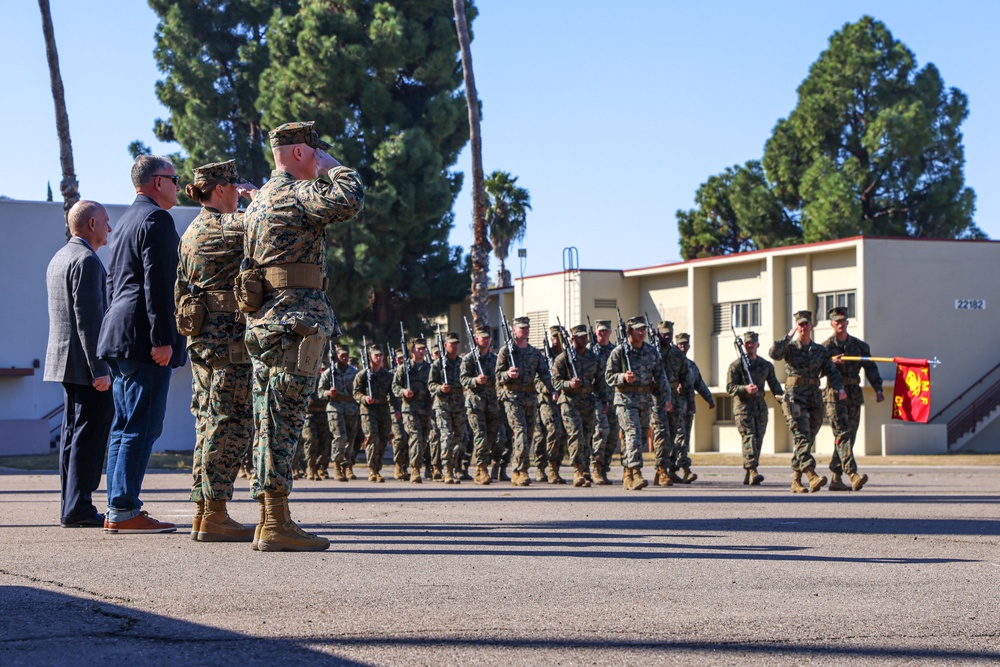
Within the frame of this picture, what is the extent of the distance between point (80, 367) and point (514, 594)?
427 centimetres

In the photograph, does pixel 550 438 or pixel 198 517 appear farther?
pixel 550 438

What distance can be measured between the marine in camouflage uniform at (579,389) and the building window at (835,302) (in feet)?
71.2

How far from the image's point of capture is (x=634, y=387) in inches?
624

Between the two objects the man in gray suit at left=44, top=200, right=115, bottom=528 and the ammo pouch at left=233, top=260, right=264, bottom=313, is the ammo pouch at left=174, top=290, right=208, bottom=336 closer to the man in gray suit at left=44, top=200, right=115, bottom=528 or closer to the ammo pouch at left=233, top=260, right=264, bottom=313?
the ammo pouch at left=233, top=260, right=264, bottom=313

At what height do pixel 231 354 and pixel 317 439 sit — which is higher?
pixel 231 354

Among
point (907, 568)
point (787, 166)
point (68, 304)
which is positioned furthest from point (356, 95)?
point (907, 568)

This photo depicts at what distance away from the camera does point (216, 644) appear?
4.52 m

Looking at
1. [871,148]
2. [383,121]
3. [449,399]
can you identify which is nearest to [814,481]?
[449,399]

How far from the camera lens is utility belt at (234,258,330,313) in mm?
7172

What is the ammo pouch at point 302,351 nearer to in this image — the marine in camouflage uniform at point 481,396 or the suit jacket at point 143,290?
the suit jacket at point 143,290

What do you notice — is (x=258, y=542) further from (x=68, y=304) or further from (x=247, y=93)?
(x=247, y=93)

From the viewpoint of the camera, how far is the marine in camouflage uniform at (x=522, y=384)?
1819cm

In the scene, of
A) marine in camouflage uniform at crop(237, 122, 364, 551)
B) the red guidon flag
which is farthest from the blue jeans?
the red guidon flag

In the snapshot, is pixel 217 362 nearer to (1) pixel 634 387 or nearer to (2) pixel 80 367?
(2) pixel 80 367
